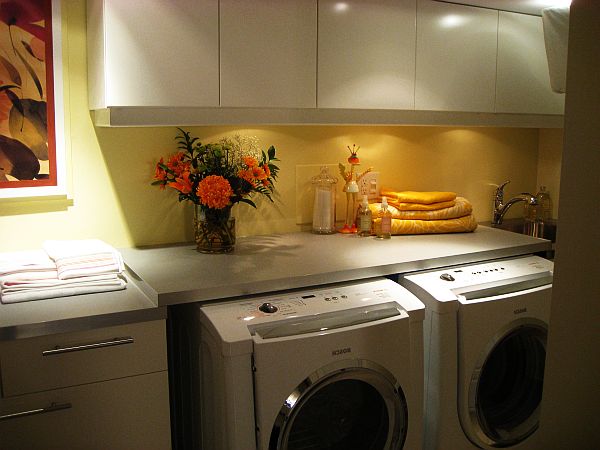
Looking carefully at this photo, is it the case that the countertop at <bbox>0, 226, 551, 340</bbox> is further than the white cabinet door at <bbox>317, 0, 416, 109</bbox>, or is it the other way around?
the white cabinet door at <bbox>317, 0, 416, 109</bbox>

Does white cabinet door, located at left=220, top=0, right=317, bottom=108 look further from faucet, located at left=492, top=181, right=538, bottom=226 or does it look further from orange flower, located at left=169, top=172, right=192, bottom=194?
faucet, located at left=492, top=181, right=538, bottom=226

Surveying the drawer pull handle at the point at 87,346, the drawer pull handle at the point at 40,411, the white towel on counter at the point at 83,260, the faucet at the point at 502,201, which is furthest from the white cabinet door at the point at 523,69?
the drawer pull handle at the point at 40,411

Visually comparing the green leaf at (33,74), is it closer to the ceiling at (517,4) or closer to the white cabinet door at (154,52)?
the white cabinet door at (154,52)

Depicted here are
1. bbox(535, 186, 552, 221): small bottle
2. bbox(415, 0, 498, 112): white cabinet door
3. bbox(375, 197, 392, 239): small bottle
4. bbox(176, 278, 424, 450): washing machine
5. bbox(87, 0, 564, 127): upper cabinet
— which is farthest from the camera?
bbox(535, 186, 552, 221): small bottle

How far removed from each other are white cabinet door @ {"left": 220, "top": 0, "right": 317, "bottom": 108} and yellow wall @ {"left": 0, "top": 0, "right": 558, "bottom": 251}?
375mm

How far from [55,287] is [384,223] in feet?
4.80

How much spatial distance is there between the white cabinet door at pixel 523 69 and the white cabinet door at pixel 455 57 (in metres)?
0.07

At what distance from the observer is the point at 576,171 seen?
94 cm

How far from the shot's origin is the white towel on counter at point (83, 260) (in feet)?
7.10

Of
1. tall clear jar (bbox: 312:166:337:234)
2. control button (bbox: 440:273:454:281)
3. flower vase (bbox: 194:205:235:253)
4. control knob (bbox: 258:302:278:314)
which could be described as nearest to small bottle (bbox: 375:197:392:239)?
tall clear jar (bbox: 312:166:337:234)

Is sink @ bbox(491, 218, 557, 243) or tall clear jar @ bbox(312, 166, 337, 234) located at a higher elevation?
tall clear jar @ bbox(312, 166, 337, 234)

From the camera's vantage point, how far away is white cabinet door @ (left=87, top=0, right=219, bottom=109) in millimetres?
2230

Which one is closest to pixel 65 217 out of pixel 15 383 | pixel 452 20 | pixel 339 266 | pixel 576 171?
pixel 15 383

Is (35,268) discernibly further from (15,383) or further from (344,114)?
(344,114)
